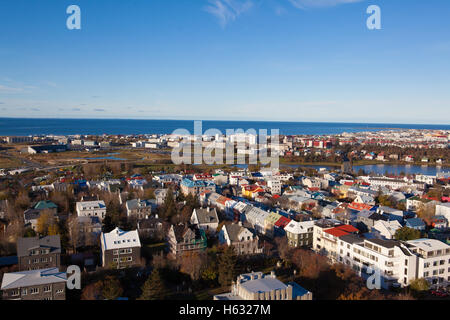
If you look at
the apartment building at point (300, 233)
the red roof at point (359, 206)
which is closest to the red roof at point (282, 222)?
the apartment building at point (300, 233)

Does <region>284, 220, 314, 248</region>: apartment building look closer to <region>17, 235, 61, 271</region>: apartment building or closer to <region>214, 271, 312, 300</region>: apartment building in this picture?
<region>214, 271, 312, 300</region>: apartment building

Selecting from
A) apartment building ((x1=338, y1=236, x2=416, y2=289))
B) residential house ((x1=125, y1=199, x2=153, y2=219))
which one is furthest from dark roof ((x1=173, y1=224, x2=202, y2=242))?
apartment building ((x1=338, y1=236, x2=416, y2=289))

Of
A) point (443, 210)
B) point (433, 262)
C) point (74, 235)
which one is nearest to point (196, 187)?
point (74, 235)

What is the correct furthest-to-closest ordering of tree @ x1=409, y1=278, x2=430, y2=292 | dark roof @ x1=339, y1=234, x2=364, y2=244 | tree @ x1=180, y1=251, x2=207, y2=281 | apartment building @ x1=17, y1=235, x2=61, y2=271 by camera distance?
dark roof @ x1=339, y1=234, x2=364, y2=244
apartment building @ x1=17, y1=235, x2=61, y2=271
tree @ x1=180, y1=251, x2=207, y2=281
tree @ x1=409, y1=278, x2=430, y2=292

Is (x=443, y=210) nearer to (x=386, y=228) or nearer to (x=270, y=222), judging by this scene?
(x=386, y=228)
